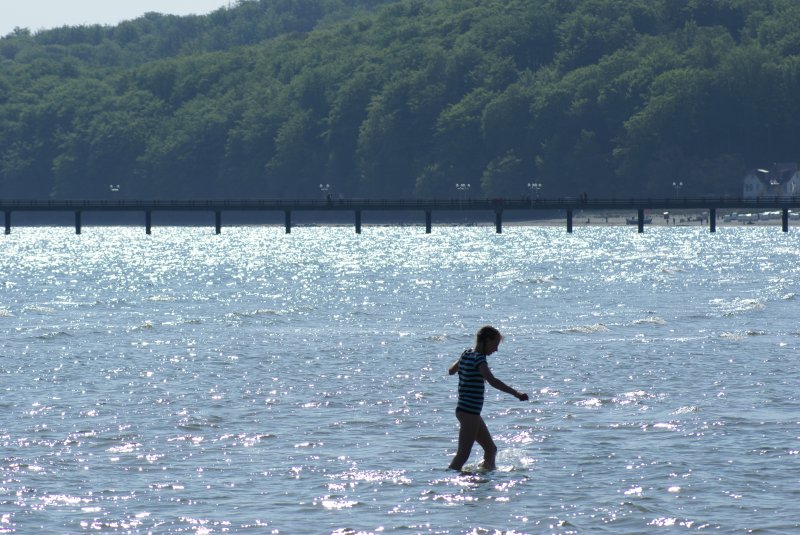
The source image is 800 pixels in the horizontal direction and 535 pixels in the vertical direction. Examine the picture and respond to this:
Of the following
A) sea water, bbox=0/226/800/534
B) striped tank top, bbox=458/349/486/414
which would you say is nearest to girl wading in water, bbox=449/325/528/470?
striped tank top, bbox=458/349/486/414

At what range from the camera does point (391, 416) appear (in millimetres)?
25781

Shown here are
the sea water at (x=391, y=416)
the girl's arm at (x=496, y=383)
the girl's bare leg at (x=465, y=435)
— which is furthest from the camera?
the girl's bare leg at (x=465, y=435)

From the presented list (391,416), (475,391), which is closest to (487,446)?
(475,391)

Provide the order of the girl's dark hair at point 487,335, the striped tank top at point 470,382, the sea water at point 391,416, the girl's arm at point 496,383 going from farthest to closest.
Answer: the striped tank top at point 470,382 → the girl's dark hair at point 487,335 → the girl's arm at point 496,383 → the sea water at point 391,416

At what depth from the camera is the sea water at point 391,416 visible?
61.8ft

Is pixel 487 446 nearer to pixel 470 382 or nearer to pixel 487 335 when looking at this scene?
pixel 470 382

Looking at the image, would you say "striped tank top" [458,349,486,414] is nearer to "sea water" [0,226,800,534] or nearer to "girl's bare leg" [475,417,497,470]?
"girl's bare leg" [475,417,497,470]

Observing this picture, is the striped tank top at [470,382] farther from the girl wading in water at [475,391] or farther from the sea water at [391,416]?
the sea water at [391,416]

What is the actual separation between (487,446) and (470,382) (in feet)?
3.74

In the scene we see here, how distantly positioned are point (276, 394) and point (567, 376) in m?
6.11

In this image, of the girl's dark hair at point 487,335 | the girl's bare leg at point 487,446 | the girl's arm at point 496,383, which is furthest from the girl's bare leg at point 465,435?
the girl's dark hair at point 487,335

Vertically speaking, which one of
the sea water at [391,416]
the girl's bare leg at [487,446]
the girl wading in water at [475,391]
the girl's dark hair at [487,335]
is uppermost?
the girl's dark hair at [487,335]

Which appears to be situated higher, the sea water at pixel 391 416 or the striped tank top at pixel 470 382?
the striped tank top at pixel 470 382

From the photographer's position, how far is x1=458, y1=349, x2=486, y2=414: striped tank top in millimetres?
19906
